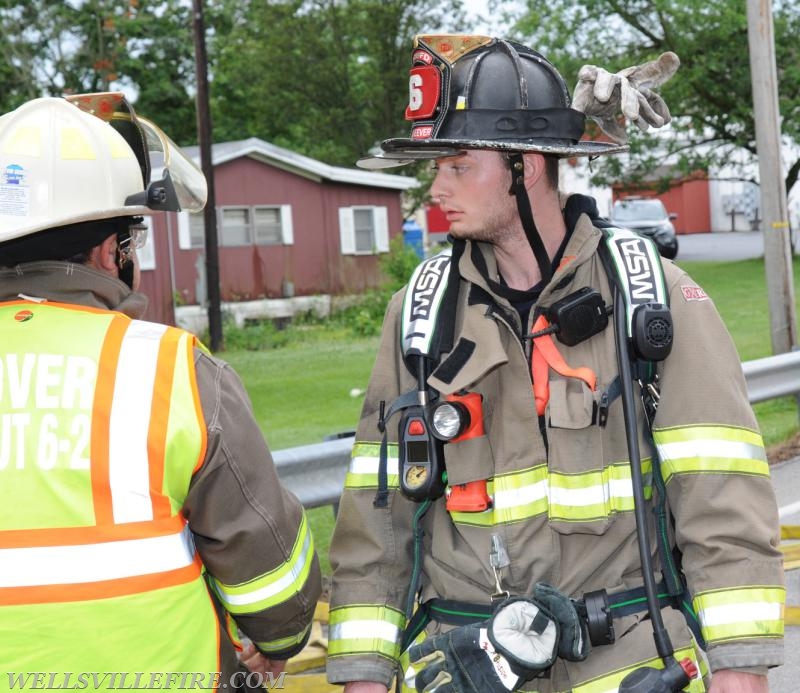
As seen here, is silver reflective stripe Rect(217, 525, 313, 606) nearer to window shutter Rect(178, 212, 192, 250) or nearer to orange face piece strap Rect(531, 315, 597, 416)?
orange face piece strap Rect(531, 315, 597, 416)

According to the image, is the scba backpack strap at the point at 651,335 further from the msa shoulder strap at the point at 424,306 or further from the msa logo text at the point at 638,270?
the msa shoulder strap at the point at 424,306

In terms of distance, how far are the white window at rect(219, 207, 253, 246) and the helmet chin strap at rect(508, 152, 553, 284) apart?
27580 millimetres

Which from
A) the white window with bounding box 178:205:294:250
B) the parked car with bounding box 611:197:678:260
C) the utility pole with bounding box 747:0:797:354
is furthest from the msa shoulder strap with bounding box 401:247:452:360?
the parked car with bounding box 611:197:678:260

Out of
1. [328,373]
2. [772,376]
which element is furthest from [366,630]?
[328,373]

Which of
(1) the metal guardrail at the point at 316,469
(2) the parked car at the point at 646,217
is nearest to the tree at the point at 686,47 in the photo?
(2) the parked car at the point at 646,217

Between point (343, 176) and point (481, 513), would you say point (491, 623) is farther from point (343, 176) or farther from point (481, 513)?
point (343, 176)

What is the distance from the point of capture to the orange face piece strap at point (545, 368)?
110 inches

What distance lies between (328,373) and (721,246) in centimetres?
2677

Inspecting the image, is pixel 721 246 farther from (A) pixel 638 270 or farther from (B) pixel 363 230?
(A) pixel 638 270

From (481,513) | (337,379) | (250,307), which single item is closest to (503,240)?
(481,513)

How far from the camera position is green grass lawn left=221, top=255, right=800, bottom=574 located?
36.1ft

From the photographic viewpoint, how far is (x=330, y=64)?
136ft

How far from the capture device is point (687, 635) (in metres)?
2.74

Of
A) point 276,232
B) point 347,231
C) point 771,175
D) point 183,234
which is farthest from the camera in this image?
point 347,231
